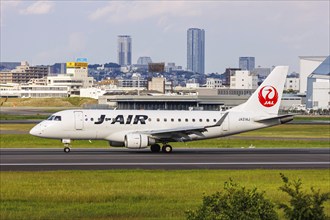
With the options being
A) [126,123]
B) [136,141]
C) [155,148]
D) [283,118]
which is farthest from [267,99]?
[136,141]

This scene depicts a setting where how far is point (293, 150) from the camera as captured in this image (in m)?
59.2

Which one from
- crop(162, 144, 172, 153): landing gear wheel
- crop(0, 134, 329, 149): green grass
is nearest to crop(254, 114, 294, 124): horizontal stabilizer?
crop(0, 134, 329, 149): green grass

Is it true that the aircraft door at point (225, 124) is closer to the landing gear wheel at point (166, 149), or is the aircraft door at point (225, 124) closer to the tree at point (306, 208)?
the landing gear wheel at point (166, 149)

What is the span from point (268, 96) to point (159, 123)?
8.89 metres

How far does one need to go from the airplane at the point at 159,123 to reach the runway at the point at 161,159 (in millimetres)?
1105

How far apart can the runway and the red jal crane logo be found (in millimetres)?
3577

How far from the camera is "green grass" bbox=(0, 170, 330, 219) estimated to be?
27.5 m

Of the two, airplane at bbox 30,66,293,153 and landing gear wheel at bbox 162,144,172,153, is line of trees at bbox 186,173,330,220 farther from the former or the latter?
landing gear wheel at bbox 162,144,172,153

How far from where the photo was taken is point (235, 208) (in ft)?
49.4

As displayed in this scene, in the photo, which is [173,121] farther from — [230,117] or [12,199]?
[12,199]

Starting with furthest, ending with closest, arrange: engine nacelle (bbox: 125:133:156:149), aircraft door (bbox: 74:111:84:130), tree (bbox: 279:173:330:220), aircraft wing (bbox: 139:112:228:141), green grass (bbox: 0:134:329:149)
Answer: green grass (bbox: 0:134:329:149) < aircraft wing (bbox: 139:112:228:141) < aircraft door (bbox: 74:111:84:130) < engine nacelle (bbox: 125:133:156:149) < tree (bbox: 279:173:330:220)

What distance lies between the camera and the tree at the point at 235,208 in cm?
1487

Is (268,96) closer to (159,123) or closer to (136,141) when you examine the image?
(159,123)

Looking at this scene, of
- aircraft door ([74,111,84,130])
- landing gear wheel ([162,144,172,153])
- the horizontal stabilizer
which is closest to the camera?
aircraft door ([74,111,84,130])
